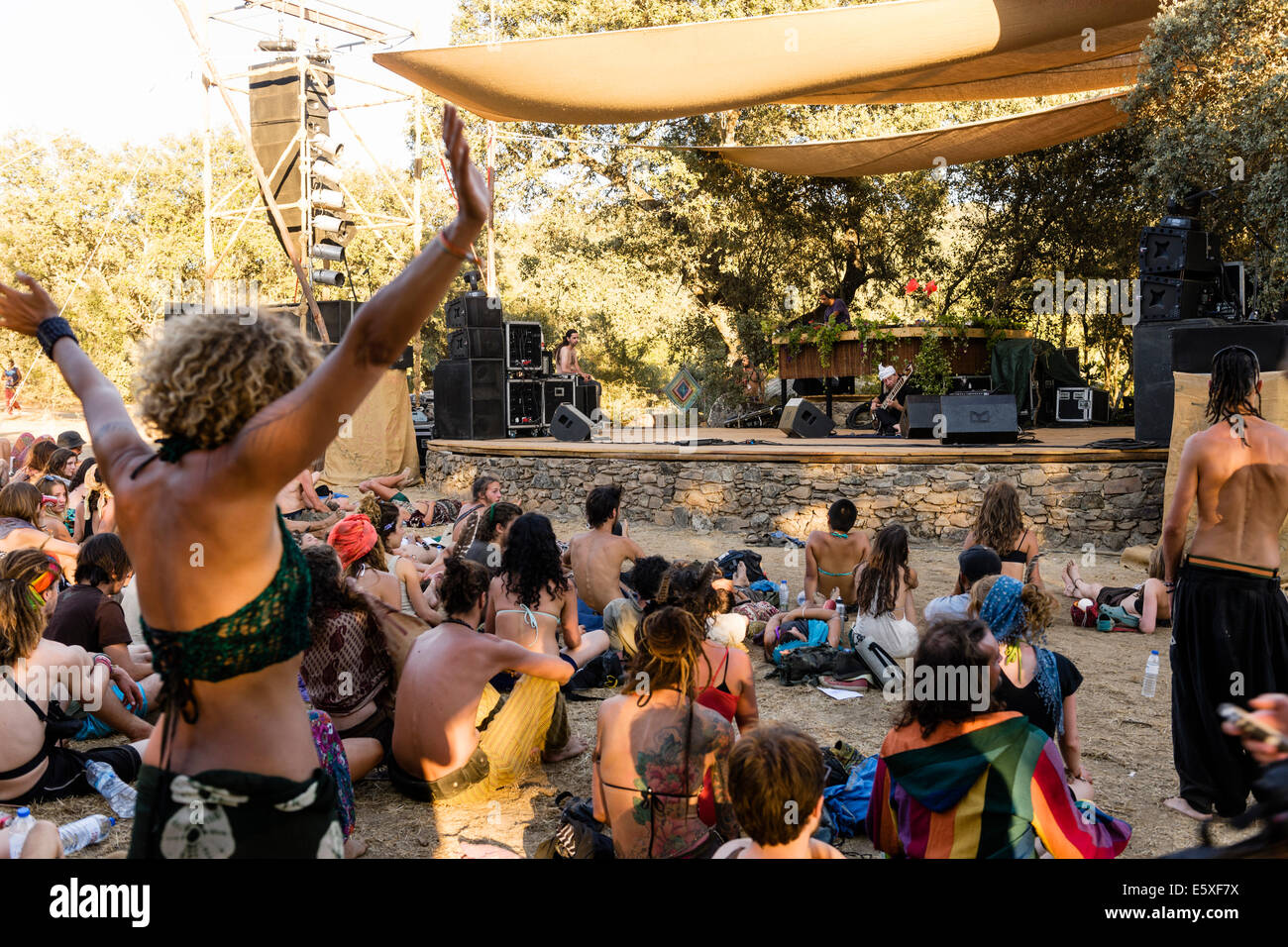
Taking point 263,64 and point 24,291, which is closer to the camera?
point 24,291

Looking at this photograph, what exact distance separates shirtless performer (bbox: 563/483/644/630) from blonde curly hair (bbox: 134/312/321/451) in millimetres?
4029

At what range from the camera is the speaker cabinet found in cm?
1302

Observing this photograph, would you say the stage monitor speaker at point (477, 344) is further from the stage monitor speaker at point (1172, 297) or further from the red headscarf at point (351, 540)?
the red headscarf at point (351, 540)

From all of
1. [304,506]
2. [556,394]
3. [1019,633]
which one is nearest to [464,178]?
[1019,633]

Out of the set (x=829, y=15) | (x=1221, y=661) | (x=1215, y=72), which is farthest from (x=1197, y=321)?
(x=1221, y=661)

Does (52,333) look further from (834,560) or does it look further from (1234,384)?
(834,560)

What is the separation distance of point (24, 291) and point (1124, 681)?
507cm

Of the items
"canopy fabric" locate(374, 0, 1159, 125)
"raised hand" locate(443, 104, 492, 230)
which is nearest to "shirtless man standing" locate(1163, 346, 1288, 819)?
"raised hand" locate(443, 104, 492, 230)

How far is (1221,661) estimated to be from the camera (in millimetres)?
3266

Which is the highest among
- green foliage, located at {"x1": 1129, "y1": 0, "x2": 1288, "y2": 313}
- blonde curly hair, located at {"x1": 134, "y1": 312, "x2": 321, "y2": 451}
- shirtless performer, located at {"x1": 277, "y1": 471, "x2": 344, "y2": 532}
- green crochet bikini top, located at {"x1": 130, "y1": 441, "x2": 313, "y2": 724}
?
green foliage, located at {"x1": 1129, "y1": 0, "x2": 1288, "y2": 313}

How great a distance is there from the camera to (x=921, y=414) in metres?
11.0

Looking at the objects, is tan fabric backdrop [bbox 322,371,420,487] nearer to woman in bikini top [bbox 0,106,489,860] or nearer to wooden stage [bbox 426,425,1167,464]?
wooden stage [bbox 426,425,1167,464]
